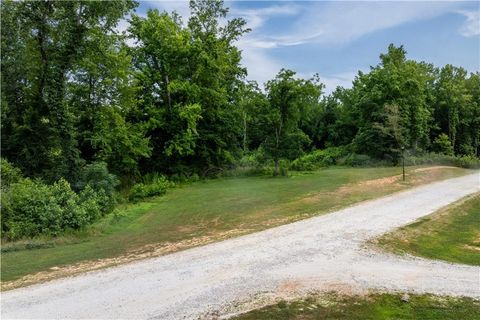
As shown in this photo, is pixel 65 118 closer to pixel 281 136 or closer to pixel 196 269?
pixel 196 269

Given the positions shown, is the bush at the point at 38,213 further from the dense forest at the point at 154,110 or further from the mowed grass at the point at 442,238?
the mowed grass at the point at 442,238

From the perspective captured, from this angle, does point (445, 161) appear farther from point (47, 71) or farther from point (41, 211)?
point (41, 211)

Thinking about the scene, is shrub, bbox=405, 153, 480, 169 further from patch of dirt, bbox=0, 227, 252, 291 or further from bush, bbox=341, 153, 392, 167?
patch of dirt, bbox=0, 227, 252, 291

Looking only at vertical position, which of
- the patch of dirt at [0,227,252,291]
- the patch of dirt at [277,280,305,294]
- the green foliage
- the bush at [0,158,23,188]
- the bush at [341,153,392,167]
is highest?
the bush at [0,158,23,188]

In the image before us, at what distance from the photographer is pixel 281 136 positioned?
98.2 feet

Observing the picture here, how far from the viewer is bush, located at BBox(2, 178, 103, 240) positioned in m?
12.4

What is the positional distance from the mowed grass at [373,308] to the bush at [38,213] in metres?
8.57

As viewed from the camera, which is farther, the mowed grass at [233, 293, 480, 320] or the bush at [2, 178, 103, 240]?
the bush at [2, 178, 103, 240]

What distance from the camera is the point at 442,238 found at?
12.0m

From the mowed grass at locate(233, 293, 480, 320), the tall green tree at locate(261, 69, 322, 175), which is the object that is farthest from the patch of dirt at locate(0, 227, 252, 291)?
the tall green tree at locate(261, 69, 322, 175)

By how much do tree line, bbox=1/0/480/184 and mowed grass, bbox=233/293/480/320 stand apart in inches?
573

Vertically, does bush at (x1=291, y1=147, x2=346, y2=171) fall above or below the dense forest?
below

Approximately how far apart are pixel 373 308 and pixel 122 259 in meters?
6.17

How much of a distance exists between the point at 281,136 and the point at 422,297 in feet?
75.1
